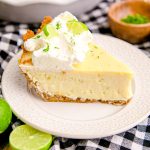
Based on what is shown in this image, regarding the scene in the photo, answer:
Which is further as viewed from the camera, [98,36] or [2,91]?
[98,36]

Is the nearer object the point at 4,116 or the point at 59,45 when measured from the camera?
the point at 4,116

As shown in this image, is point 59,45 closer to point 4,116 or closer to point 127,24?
point 4,116

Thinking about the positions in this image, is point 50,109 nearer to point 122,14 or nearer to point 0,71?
point 0,71

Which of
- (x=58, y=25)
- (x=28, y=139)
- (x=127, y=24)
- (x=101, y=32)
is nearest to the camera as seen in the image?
(x=28, y=139)

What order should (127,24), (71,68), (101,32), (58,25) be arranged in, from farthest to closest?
1. (101,32)
2. (127,24)
3. (58,25)
4. (71,68)

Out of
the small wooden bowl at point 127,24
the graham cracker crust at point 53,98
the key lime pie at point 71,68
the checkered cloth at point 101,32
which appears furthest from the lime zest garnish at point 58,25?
the small wooden bowl at point 127,24

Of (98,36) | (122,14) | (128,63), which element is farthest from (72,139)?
(122,14)

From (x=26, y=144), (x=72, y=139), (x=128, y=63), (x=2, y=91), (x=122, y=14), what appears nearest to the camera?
(x=26, y=144)

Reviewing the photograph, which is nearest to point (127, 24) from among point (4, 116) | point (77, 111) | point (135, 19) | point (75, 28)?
point (135, 19)

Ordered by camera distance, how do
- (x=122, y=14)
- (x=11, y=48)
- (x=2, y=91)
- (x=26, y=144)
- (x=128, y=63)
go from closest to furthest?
1. (x=26, y=144)
2. (x=2, y=91)
3. (x=128, y=63)
4. (x=11, y=48)
5. (x=122, y=14)
